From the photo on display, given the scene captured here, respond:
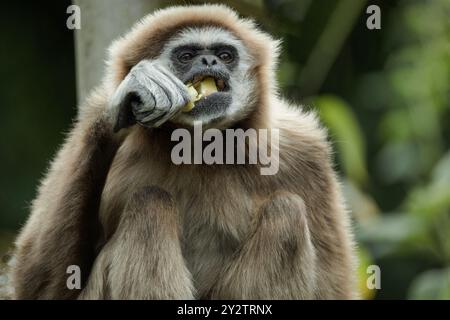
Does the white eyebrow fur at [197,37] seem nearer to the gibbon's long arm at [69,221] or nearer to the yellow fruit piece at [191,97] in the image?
the yellow fruit piece at [191,97]

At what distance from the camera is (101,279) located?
5.26m

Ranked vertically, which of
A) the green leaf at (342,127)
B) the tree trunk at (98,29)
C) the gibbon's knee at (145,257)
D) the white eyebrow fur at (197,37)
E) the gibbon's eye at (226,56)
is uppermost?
the green leaf at (342,127)

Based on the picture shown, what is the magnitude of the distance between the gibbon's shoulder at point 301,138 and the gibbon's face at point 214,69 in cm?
37

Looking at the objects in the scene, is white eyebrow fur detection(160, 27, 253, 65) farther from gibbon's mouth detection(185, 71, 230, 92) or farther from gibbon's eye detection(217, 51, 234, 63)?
gibbon's mouth detection(185, 71, 230, 92)

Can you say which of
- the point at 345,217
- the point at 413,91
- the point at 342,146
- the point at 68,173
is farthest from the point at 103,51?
the point at 413,91

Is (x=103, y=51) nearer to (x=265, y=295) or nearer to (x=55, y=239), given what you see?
(x=55, y=239)

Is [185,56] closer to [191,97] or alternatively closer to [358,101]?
[191,97]

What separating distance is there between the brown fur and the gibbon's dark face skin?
0.53ft

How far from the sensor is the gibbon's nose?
5.50 meters

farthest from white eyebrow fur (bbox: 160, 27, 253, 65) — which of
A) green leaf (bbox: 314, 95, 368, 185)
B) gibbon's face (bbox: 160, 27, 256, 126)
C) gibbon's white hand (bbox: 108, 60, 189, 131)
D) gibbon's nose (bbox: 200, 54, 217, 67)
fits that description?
green leaf (bbox: 314, 95, 368, 185)

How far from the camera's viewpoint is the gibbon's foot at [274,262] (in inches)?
206

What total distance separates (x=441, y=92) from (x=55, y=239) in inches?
224

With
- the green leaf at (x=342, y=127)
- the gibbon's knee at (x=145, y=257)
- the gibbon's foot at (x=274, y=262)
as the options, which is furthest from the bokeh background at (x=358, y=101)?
the gibbon's foot at (x=274, y=262)

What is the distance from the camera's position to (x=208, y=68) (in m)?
5.48
